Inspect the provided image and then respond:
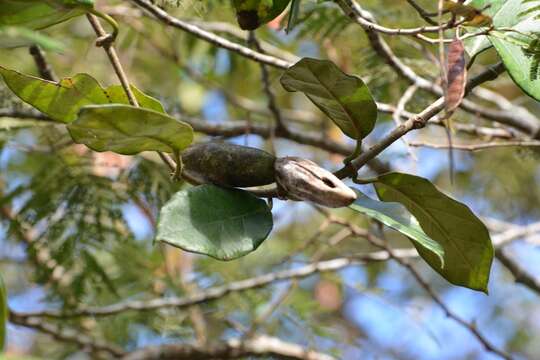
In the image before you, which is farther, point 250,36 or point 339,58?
point 339,58

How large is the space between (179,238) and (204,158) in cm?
12

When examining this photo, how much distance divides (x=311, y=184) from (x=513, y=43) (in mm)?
270

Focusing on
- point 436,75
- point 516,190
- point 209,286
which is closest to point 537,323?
point 516,190

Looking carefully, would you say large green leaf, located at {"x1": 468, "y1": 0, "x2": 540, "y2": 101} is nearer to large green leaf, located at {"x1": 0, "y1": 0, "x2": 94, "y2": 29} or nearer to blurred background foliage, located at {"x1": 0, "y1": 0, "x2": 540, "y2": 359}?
blurred background foliage, located at {"x1": 0, "y1": 0, "x2": 540, "y2": 359}

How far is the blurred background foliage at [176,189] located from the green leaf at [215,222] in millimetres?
227

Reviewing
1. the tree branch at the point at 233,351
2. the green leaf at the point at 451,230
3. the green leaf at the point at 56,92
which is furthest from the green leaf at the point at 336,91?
the tree branch at the point at 233,351

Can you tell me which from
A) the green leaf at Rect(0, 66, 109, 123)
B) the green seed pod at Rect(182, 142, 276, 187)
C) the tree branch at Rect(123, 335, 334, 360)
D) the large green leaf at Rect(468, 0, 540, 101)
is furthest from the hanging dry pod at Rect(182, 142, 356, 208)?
the tree branch at Rect(123, 335, 334, 360)

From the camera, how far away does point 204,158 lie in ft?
2.35

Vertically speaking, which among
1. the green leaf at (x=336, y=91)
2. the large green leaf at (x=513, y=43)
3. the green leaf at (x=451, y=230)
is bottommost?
the green leaf at (x=451, y=230)

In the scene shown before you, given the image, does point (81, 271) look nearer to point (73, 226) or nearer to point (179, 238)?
point (73, 226)

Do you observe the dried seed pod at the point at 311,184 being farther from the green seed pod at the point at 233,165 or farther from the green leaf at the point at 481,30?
the green leaf at the point at 481,30

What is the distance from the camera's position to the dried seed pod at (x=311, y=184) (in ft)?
2.11

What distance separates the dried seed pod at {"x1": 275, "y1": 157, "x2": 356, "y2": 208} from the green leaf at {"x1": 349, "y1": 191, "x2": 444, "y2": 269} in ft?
0.09

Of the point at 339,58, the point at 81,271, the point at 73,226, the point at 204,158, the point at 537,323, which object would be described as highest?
the point at 204,158
